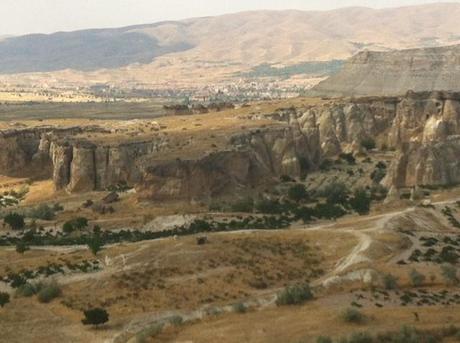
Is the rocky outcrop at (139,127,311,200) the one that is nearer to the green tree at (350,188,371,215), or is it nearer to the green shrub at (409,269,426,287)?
the green tree at (350,188,371,215)

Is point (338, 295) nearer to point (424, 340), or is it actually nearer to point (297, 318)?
point (297, 318)

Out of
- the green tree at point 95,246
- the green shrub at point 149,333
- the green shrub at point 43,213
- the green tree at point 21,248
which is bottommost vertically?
the green shrub at point 43,213

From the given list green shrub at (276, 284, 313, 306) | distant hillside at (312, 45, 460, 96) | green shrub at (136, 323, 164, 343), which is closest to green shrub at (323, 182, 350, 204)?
green shrub at (276, 284, 313, 306)

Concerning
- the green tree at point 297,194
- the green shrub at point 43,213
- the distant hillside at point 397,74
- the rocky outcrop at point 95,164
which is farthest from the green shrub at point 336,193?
the distant hillside at point 397,74

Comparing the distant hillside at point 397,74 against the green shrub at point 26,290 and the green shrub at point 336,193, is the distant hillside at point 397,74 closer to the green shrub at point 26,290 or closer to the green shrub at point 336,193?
the green shrub at point 336,193

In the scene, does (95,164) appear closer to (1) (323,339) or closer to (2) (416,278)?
(2) (416,278)

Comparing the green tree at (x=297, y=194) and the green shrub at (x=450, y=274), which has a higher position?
the green shrub at (x=450, y=274)

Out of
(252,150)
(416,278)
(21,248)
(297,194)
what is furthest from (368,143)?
(416,278)
